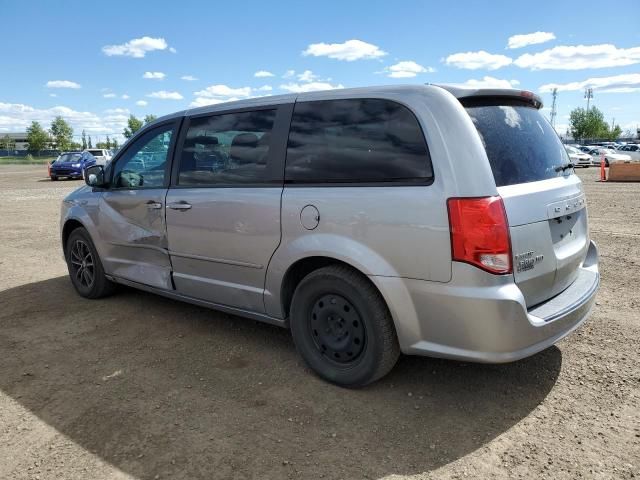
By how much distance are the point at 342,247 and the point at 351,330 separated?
545 mm

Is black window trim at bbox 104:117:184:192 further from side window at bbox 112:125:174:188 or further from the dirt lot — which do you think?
the dirt lot

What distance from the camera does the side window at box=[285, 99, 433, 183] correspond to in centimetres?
288

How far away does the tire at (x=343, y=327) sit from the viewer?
3.01 meters

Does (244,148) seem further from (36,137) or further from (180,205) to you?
(36,137)

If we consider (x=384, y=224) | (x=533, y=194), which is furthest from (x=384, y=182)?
Answer: (x=533, y=194)

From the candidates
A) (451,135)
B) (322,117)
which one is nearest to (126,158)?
(322,117)

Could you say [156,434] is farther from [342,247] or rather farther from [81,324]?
[81,324]

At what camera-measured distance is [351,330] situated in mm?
3178

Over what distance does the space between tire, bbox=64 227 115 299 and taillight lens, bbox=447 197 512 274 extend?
386 centimetres

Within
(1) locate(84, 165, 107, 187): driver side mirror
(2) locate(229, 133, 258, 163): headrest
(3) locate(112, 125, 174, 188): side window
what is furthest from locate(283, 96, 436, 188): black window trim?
(1) locate(84, 165, 107, 187): driver side mirror

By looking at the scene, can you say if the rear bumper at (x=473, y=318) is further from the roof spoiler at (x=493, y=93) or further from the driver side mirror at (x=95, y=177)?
the driver side mirror at (x=95, y=177)

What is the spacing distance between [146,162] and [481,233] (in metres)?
3.15

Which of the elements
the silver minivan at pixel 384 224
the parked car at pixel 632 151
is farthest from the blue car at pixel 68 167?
the parked car at pixel 632 151

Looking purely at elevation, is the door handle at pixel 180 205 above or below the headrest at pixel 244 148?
below
